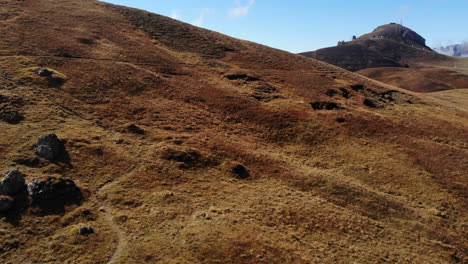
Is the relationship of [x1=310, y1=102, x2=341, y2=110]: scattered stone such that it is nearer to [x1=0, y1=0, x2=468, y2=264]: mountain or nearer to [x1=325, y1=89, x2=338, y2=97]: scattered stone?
[x1=0, y1=0, x2=468, y2=264]: mountain

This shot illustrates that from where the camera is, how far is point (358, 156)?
4806cm

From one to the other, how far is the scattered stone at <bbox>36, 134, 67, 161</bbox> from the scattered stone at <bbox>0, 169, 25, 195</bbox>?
5258 millimetres

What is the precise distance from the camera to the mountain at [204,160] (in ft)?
92.2

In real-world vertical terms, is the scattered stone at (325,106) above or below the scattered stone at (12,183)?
above

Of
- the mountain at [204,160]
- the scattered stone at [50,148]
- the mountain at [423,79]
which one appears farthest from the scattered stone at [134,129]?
the mountain at [423,79]

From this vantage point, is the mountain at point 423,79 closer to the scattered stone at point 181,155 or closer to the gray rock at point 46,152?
the scattered stone at point 181,155

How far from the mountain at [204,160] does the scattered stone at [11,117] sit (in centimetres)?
62

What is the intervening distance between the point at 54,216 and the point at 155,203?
858 centimetres

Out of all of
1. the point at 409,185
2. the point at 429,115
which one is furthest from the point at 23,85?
the point at 429,115

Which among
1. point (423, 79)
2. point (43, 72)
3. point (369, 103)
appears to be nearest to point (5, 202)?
point (43, 72)

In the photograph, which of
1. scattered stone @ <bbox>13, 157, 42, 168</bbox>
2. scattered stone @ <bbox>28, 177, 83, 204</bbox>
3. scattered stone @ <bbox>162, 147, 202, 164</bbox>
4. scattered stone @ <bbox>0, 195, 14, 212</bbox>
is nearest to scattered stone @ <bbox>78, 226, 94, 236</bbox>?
scattered stone @ <bbox>28, 177, 83, 204</bbox>

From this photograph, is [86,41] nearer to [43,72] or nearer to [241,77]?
[43,72]

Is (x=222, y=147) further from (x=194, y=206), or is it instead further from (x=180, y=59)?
(x=180, y=59)

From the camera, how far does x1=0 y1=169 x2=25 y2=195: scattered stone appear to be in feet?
94.5
